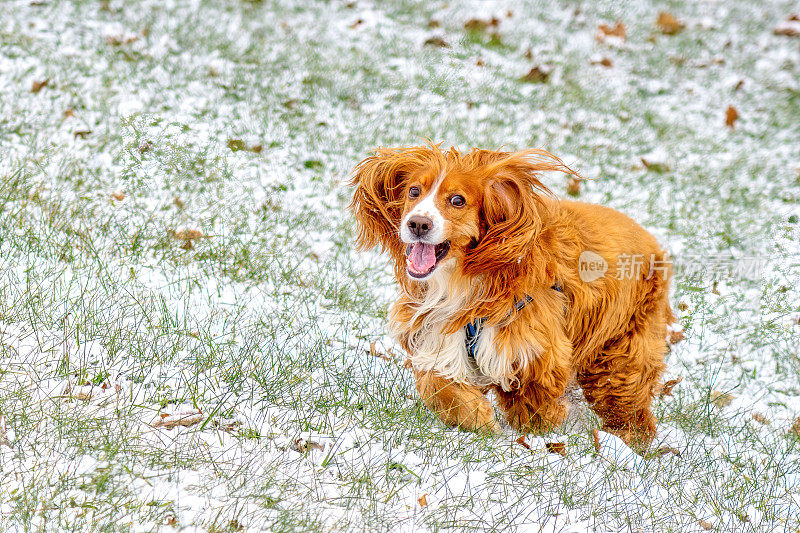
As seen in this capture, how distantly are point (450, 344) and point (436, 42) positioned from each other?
662 centimetres

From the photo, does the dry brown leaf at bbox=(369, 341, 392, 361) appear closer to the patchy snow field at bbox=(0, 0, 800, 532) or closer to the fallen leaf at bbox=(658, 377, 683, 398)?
the patchy snow field at bbox=(0, 0, 800, 532)

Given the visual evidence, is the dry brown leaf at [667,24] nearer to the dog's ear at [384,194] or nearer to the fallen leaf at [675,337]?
the fallen leaf at [675,337]

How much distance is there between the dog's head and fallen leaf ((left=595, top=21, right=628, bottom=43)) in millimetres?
7620

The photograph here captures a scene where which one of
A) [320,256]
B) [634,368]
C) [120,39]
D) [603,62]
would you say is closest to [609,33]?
[603,62]

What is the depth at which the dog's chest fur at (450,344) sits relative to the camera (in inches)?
133

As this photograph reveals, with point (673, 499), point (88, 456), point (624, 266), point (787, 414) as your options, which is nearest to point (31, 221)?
point (88, 456)

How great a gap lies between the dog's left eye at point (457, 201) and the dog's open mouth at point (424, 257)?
0.17 m

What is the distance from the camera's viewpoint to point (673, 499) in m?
3.22

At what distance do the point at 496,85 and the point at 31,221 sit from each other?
5.57m

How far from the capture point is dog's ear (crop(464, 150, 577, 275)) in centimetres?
321

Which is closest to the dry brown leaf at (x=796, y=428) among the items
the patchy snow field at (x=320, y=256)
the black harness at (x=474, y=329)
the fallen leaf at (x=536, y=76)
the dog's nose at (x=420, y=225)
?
the patchy snow field at (x=320, y=256)

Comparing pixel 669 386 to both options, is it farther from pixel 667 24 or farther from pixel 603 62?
pixel 667 24

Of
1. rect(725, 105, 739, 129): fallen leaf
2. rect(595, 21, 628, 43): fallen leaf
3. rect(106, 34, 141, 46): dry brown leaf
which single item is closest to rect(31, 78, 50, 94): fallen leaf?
rect(106, 34, 141, 46): dry brown leaf

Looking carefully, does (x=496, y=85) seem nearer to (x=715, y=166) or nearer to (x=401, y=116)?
(x=401, y=116)
